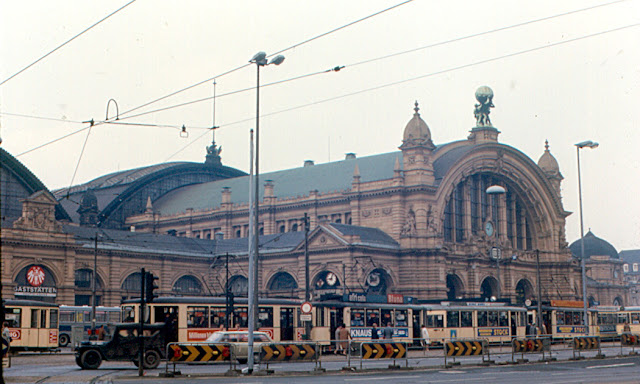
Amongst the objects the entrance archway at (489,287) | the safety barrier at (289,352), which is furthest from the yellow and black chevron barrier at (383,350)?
the entrance archway at (489,287)

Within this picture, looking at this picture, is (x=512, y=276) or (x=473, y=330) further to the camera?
(x=512, y=276)

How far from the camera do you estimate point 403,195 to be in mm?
80062

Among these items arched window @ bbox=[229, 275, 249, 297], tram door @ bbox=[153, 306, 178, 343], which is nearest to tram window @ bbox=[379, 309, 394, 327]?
tram door @ bbox=[153, 306, 178, 343]

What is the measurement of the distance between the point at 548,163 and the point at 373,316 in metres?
62.2

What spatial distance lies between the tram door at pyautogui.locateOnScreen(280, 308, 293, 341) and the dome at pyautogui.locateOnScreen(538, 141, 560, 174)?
65.0m

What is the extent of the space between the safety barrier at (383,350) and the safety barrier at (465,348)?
2.14 m

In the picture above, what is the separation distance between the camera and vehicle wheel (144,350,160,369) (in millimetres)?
32281

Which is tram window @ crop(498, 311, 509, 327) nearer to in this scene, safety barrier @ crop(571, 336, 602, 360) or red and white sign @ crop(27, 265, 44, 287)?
safety barrier @ crop(571, 336, 602, 360)

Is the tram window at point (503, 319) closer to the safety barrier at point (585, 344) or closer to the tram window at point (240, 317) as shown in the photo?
the safety barrier at point (585, 344)

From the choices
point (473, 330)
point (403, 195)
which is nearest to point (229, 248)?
point (403, 195)

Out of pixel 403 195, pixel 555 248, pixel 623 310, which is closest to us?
pixel 623 310

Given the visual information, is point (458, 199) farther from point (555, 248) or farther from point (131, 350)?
point (131, 350)

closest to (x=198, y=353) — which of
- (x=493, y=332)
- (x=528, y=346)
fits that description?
(x=528, y=346)

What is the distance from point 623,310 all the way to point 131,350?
181 ft
